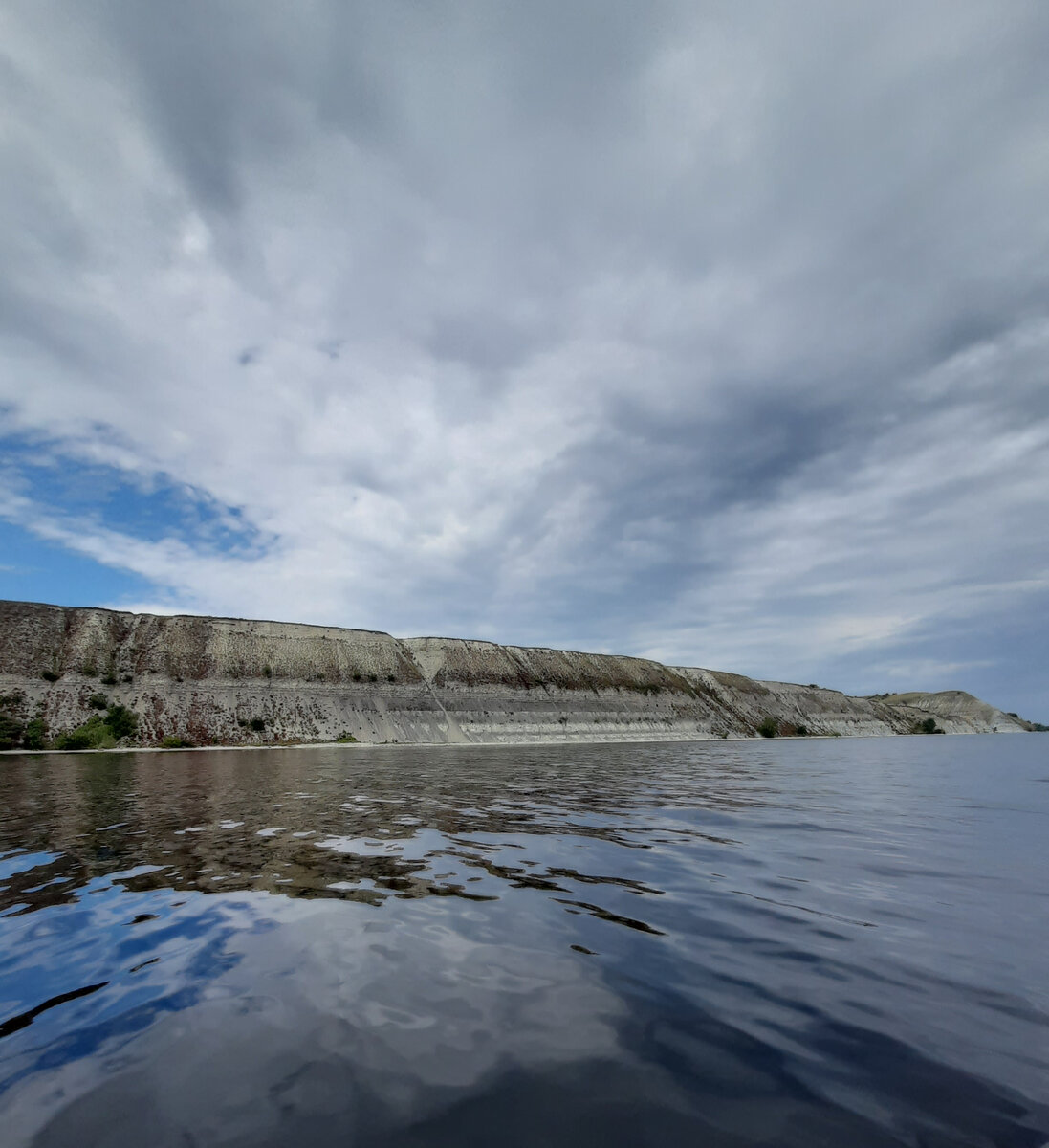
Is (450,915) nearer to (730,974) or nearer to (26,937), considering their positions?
(730,974)

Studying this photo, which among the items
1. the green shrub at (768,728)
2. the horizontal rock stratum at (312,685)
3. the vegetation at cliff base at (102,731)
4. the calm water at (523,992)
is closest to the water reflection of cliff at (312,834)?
the calm water at (523,992)

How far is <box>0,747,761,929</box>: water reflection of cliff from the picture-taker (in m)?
9.52

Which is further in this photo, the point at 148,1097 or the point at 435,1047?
the point at 435,1047

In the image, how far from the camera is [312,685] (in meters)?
107

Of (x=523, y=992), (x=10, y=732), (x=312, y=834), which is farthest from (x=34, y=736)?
(x=523, y=992)

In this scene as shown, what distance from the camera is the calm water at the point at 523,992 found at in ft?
12.2

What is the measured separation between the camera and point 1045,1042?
462cm

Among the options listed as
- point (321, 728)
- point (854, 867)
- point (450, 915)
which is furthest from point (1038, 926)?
point (321, 728)

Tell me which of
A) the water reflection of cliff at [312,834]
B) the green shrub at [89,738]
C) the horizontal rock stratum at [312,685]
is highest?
the horizontal rock stratum at [312,685]

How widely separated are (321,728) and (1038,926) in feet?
342

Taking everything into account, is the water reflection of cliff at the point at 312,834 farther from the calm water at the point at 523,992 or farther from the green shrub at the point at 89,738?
the green shrub at the point at 89,738

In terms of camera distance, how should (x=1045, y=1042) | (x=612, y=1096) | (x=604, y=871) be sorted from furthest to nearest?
(x=604, y=871) < (x=1045, y=1042) < (x=612, y=1096)

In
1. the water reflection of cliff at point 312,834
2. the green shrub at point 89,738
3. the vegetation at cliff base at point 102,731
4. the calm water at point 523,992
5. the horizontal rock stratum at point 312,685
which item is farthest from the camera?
the horizontal rock stratum at point 312,685

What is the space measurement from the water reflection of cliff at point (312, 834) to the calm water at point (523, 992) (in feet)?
0.45
